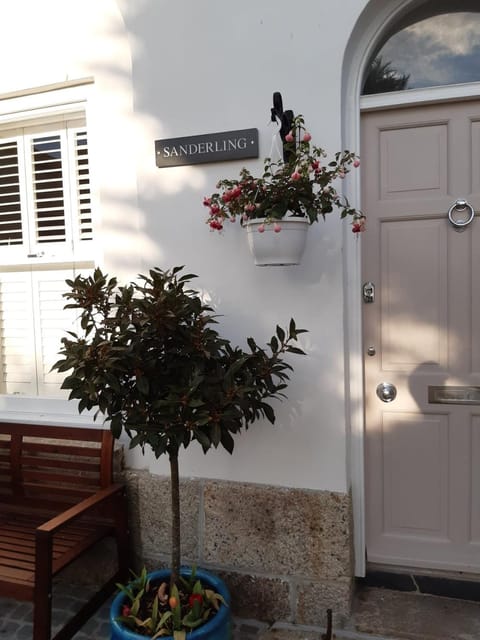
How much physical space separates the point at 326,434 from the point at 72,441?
1414mm

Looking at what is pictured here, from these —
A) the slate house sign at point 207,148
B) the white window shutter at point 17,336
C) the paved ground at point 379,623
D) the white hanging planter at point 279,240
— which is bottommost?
the paved ground at point 379,623

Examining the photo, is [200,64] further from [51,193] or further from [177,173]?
[51,193]

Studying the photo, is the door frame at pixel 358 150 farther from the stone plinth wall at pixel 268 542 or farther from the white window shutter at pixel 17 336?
the white window shutter at pixel 17 336

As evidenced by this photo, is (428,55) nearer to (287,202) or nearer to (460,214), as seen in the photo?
(460,214)

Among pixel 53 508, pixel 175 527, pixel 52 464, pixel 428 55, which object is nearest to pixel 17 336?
pixel 52 464

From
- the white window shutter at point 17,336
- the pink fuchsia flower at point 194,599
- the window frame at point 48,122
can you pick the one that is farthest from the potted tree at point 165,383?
the white window shutter at point 17,336

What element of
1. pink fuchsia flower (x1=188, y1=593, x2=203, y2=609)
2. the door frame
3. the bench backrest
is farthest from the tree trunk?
the door frame

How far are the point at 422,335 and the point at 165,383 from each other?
1.23 meters

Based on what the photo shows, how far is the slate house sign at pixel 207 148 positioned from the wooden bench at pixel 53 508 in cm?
141

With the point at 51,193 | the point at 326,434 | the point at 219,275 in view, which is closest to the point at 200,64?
the point at 219,275

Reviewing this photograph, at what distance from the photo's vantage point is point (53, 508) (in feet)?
8.87

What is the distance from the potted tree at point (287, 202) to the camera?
2000 mm

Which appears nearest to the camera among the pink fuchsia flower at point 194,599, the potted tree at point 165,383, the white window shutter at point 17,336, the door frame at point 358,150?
the potted tree at point 165,383

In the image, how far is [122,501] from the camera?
256 cm
